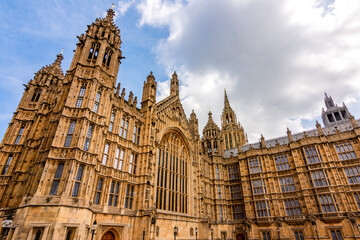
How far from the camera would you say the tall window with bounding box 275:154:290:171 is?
118 feet

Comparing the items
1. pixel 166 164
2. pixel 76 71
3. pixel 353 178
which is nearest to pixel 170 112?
pixel 166 164

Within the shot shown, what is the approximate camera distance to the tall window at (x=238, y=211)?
36669 millimetres

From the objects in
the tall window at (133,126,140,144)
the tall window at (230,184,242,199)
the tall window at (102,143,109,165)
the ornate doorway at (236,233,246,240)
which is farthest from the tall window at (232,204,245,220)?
the tall window at (102,143,109,165)

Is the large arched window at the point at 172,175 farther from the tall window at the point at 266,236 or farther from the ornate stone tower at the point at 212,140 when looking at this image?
the tall window at the point at 266,236

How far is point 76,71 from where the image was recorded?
801 inches

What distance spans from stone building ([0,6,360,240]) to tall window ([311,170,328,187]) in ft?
0.52

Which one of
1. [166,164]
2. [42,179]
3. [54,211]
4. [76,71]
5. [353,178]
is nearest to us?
[54,211]

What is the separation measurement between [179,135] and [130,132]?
11.3 m

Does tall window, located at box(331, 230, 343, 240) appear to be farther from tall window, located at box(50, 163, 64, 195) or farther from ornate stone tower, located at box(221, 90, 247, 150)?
tall window, located at box(50, 163, 64, 195)

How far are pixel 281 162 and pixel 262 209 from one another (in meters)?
9.14

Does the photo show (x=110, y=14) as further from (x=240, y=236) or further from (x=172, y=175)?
(x=240, y=236)

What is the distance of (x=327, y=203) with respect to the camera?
1179 inches

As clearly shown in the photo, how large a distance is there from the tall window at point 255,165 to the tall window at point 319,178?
843 cm

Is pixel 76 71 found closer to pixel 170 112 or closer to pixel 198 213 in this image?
pixel 170 112
